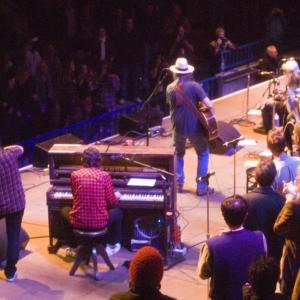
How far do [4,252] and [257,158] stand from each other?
194 inches

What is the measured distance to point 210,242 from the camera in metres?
5.65

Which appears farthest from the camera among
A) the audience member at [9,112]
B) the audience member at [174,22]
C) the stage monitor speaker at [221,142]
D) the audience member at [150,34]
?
the audience member at [174,22]

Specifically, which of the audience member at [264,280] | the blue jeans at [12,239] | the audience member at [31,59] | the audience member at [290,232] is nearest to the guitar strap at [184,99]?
the blue jeans at [12,239]

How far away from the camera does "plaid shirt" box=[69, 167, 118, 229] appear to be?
768cm

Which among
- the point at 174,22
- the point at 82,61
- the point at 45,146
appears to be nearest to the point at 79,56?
the point at 82,61

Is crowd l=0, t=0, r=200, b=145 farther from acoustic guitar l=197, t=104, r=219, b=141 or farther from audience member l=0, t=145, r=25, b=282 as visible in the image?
audience member l=0, t=145, r=25, b=282

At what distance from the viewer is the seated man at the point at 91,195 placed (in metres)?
7.68

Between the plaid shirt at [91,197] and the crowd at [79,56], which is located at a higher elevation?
the crowd at [79,56]

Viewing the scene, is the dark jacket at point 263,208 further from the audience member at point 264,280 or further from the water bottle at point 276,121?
the water bottle at point 276,121

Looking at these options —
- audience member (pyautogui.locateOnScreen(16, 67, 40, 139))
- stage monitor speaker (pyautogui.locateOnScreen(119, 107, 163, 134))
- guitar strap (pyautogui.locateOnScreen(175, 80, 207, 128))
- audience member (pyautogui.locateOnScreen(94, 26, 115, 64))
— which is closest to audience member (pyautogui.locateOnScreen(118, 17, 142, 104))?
audience member (pyautogui.locateOnScreen(94, 26, 115, 64))

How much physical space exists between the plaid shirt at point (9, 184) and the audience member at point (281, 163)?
2.61m

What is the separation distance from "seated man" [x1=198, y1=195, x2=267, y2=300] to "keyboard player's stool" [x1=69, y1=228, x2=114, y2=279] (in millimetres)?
2322

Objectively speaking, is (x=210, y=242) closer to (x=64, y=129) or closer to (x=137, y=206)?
(x=137, y=206)

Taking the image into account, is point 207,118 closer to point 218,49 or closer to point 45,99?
point 45,99
